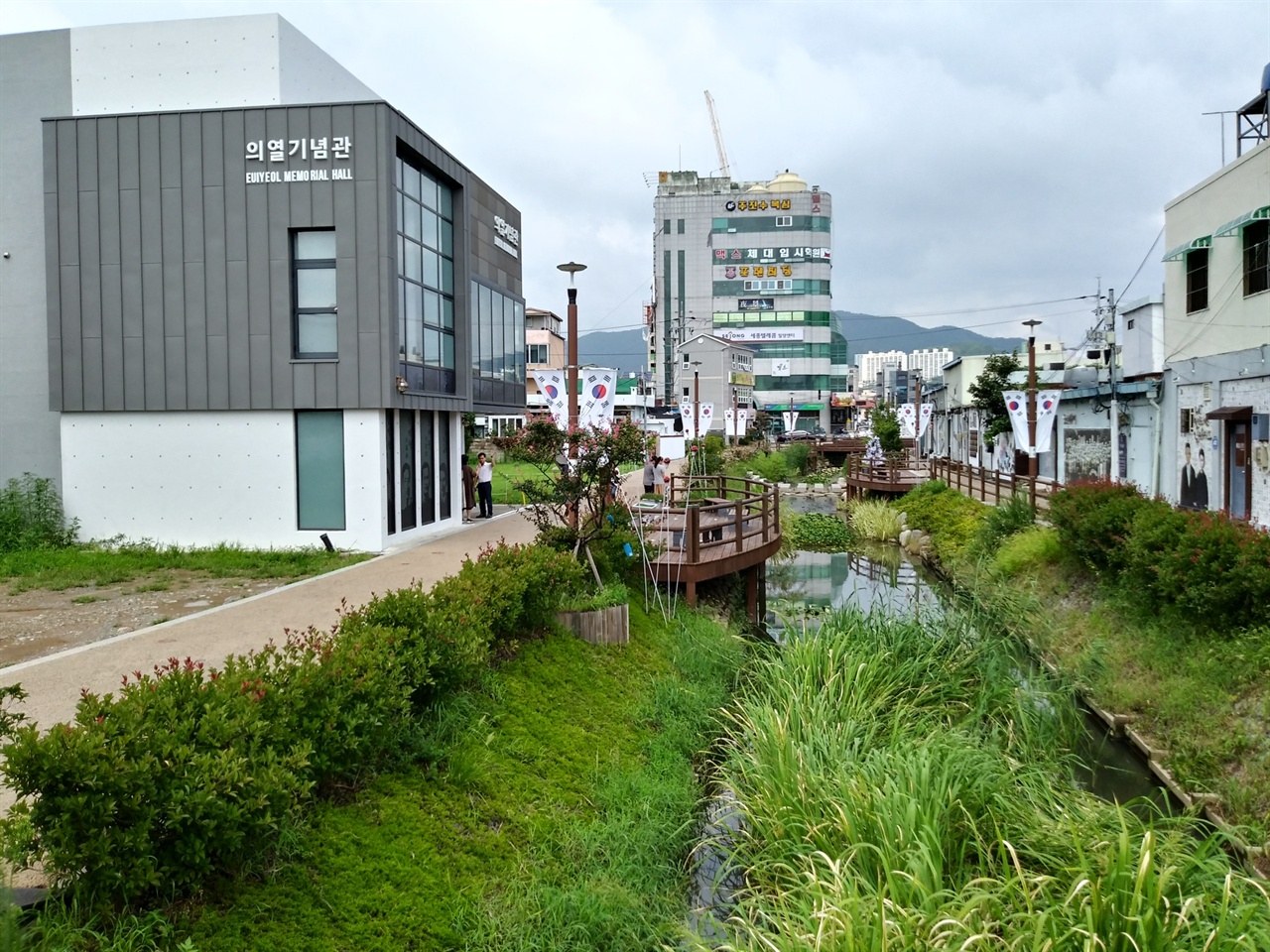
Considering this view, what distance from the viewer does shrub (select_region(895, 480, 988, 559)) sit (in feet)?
76.1

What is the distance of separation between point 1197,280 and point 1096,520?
8.19 meters

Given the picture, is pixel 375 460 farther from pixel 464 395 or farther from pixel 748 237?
pixel 748 237

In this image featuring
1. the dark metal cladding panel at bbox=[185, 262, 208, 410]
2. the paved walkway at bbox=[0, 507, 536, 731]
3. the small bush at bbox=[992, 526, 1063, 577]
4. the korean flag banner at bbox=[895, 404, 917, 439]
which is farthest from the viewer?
the korean flag banner at bbox=[895, 404, 917, 439]

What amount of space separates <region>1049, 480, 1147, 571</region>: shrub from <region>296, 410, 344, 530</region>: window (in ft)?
42.2

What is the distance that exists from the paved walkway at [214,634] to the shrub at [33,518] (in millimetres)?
6359

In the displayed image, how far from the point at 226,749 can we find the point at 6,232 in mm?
18657

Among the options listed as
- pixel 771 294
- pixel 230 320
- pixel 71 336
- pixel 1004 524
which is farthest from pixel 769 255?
pixel 71 336

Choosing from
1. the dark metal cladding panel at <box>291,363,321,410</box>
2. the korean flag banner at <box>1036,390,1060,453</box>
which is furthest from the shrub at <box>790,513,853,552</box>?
the dark metal cladding panel at <box>291,363,321,410</box>

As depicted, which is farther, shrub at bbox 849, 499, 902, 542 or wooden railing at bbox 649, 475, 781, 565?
shrub at bbox 849, 499, 902, 542

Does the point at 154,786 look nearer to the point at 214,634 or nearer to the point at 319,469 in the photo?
the point at 214,634

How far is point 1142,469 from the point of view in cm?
2319

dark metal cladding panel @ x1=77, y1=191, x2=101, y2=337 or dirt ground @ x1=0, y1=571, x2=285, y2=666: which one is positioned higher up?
dark metal cladding panel @ x1=77, y1=191, x2=101, y2=337

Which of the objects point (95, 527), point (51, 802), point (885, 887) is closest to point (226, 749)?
point (51, 802)

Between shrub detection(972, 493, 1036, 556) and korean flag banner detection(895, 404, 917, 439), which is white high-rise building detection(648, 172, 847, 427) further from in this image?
shrub detection(972, 493, 1036, 556)
